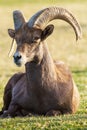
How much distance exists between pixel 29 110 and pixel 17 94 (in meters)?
0.77

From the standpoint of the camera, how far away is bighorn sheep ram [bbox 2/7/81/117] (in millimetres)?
14727

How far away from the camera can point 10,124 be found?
1352 cm

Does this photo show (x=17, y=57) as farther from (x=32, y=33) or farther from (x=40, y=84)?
(x=40, y=84)

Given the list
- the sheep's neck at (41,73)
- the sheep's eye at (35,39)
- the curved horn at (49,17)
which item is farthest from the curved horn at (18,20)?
the sheep's neck at (41,73)

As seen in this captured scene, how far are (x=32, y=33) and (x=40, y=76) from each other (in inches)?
41.0

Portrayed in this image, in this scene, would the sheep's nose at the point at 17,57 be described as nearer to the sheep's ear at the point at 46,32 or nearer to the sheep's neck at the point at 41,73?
the sheep's neck at the point at 41,73

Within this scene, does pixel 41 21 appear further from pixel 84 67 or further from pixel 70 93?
pixel 84 67

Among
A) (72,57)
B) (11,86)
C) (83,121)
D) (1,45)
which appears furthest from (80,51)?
(83,121)

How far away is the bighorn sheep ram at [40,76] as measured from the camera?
14.7 metres

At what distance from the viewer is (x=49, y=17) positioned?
602 inches

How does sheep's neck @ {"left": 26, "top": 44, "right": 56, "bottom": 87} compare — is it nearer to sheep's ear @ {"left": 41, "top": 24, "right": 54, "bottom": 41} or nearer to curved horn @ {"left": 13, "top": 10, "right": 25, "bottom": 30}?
sheep's ear @ {"left": 41, "top": 24, "right": 54, "bottom": 41}

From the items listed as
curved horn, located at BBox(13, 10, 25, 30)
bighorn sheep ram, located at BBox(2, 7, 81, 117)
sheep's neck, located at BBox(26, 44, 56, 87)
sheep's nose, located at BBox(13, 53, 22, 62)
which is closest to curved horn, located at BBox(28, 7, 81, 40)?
bighorn sheep ram, located at BBox(2, 7, 81, 117)

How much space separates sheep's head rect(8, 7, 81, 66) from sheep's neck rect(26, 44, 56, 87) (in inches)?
7.0

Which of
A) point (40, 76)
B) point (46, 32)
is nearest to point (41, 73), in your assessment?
point (40, 76)
